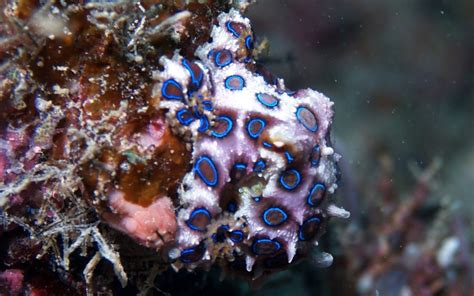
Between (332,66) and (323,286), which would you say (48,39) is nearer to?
(323,286)

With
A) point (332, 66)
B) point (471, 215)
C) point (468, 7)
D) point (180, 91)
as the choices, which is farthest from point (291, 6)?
point (180, 91)

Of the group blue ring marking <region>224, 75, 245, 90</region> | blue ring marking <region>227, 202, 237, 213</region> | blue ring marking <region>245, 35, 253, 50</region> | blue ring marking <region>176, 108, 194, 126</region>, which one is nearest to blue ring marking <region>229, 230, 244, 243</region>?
blue ring marking <region>227, 202, 237, 213</region>

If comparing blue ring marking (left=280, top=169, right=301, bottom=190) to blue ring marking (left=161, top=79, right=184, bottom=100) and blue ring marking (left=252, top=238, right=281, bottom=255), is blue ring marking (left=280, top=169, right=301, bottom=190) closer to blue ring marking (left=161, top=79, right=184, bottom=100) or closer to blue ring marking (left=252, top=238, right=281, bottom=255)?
blue ring marking (left=252, top=238, right=281, bottom=255)

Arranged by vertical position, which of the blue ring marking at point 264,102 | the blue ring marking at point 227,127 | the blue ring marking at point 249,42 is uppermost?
the blue ring marking at point 249,42

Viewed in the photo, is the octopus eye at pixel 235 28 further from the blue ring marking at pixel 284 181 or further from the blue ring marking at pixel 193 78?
the blue ring marking at pixel 284 181

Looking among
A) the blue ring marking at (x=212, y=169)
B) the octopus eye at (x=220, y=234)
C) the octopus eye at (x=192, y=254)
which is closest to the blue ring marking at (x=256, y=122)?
the blue ring marking at (x=212, y=169)

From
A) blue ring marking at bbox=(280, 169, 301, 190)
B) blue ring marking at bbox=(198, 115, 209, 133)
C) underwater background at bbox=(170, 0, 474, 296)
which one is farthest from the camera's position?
underwater background at bbox=(170, 0, 474, 296)

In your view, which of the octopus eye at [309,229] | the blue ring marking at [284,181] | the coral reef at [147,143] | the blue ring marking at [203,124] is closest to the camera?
the coral reef at [147,143]

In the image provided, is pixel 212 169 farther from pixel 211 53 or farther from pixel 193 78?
pixel 211 53
